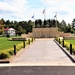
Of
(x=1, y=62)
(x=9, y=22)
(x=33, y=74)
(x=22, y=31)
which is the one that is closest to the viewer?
(x=33, y=74)

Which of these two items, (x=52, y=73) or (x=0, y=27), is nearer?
(x=52, y=73)

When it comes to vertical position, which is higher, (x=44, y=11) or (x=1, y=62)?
(x=44, y=11)

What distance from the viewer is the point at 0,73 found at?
10625 mm

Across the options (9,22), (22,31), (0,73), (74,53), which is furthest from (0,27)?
(0,73)

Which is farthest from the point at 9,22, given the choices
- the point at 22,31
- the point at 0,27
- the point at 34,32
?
the point at 34,32

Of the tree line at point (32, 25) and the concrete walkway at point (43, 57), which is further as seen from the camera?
the tree line at point (32, 25)

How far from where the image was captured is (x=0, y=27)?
3676 inches

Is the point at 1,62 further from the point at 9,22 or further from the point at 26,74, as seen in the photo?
the point at 9,22

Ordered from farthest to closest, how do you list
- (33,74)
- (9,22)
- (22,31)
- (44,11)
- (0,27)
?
(9,22) → (22,31) → (0,27) → (44,11) → (33,74)

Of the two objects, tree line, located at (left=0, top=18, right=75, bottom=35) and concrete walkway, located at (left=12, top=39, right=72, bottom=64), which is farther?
tree line, located at (left=0, top=18, right=75, bottom=35)

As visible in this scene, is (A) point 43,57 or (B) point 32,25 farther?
(B) point 32,25

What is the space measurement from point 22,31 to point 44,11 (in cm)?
4194

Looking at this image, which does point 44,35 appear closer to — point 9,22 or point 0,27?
point 0,27

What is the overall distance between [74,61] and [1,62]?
14.0 feet
